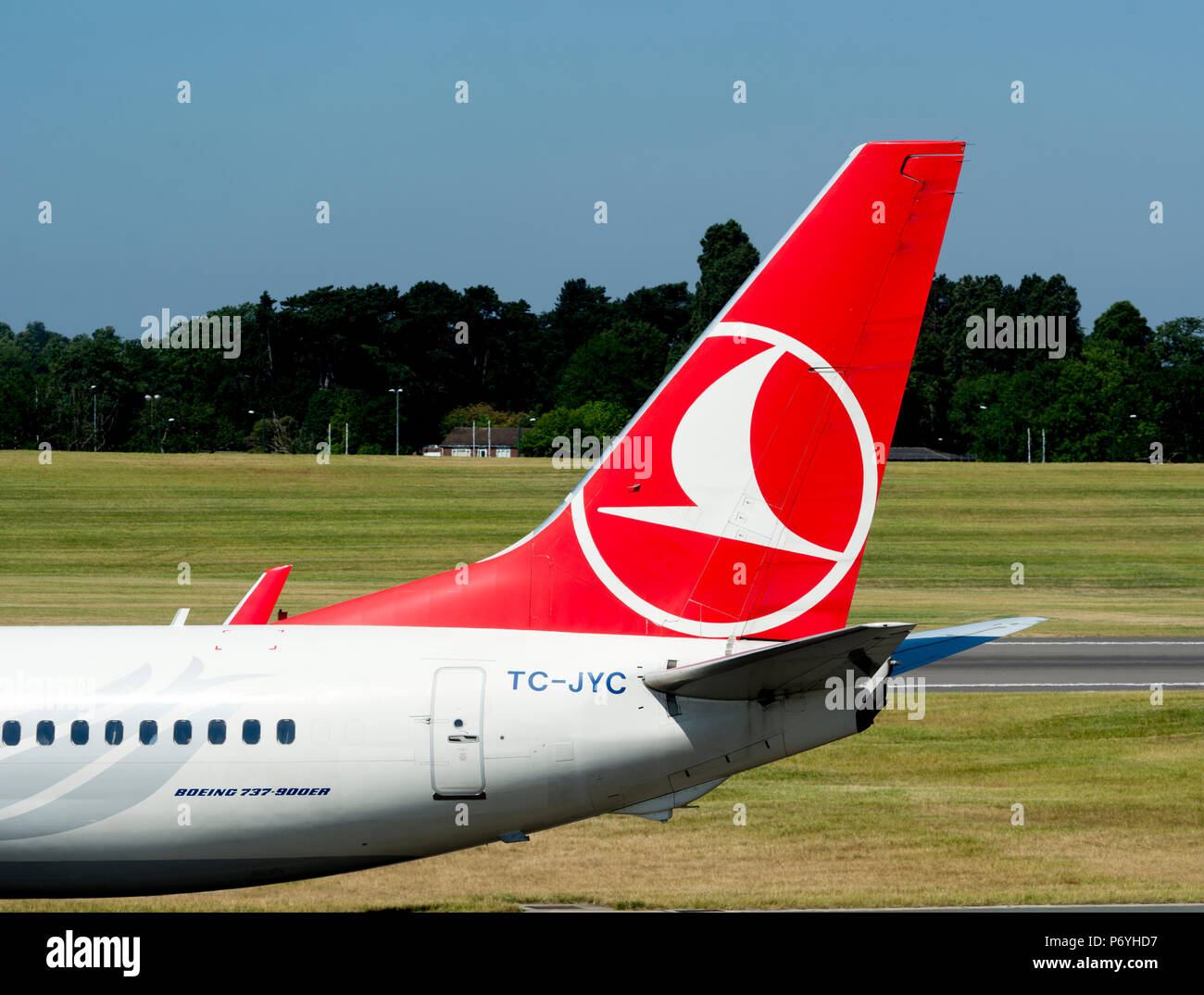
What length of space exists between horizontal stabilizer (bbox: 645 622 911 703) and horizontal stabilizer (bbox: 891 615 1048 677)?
1586mm

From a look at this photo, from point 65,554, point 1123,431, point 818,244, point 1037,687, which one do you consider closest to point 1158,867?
point 818,244

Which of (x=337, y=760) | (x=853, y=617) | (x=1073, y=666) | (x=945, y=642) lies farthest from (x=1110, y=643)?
(x=337, y=760)

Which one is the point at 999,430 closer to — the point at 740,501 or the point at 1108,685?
the point at 1108,685

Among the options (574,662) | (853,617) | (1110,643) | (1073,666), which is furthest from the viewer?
(853,617)

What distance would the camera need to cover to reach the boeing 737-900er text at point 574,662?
14734mm

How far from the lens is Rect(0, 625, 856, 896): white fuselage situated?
14.7 metres

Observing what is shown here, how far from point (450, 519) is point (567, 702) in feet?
282

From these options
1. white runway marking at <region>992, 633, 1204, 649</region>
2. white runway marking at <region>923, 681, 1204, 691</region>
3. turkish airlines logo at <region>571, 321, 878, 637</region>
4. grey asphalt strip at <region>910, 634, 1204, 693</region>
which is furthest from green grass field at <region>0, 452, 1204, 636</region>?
turkish airlines logo at <region>571, 321, 878, 637</region>

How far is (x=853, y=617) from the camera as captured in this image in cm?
5934

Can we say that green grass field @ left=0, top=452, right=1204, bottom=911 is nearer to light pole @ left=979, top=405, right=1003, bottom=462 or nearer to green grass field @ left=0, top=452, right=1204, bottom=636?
green grass field @ left=0, top=452, right=1204, bottom=636

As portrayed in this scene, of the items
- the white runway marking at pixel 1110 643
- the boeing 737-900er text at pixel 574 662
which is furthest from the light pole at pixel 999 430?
the boeing 737-900er text at pixel 574 662

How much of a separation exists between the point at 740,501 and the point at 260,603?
265 inches

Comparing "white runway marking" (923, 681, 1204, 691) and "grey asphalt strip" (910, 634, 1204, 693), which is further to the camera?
"grey asphalt strip" (910, 634, 1204, 693)
